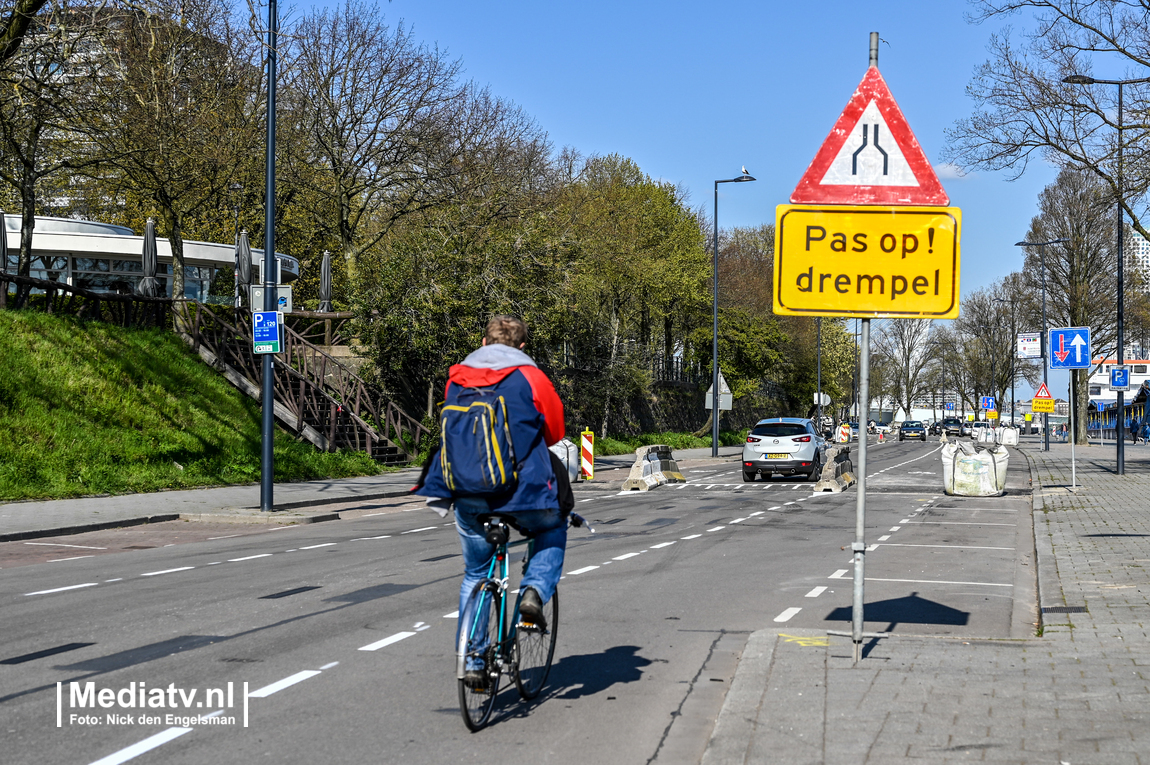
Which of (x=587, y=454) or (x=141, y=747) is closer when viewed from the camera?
(x=141, y=747)

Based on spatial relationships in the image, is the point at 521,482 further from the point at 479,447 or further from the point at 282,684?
the point at 282,684

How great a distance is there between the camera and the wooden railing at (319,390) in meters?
27.2

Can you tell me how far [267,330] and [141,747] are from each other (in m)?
13.3

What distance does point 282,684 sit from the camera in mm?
6023

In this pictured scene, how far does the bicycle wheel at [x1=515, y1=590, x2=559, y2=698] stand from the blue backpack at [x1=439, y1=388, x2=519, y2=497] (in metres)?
0.82

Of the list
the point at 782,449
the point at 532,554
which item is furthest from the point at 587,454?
the point at 532,554

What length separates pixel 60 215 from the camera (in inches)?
1583

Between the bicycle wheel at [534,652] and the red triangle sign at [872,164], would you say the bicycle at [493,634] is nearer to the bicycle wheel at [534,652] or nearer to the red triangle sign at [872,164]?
the bicycle wheel at [534,652]

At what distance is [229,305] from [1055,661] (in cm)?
2706

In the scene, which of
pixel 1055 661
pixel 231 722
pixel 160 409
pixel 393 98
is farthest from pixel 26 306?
pixel 1055 661

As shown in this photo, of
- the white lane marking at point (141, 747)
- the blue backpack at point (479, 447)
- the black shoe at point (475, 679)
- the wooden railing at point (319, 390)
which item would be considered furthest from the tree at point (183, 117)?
the black shoe at point (475, 679)

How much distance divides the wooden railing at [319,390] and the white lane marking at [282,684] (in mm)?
20311

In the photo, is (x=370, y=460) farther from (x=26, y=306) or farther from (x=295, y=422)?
(x=26, y=306)

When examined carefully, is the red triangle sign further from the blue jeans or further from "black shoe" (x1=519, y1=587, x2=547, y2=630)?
"black shoe" (x1=519, y1=587, x2=547, y2=630)
